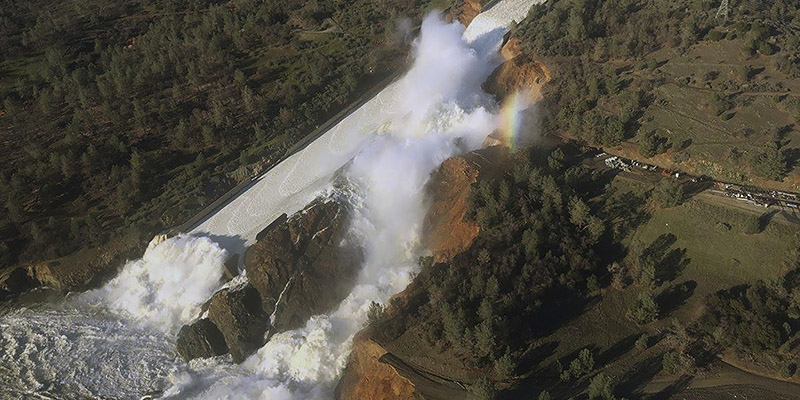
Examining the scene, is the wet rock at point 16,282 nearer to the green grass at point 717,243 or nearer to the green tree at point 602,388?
the green tree at point 602,388

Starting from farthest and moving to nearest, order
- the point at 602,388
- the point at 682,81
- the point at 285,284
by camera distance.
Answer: the point at 682,81 → the point at 285,284 → the point at 602,388

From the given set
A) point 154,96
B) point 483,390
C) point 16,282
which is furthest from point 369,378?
point 154,96

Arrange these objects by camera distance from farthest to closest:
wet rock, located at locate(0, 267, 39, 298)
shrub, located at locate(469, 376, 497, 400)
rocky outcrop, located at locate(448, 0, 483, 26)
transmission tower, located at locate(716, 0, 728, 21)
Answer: rocky outcrop, located at locate(448, 0, 483, 26)
transmission tower, located at locate(716, 0, 728, 21)
wet rock, located at locate(0, 267, 39, 298)
shrub, located at locate(469, 376, 497, 400)

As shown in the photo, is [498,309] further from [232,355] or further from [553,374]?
[232,355]

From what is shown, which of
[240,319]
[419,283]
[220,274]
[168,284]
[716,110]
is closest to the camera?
[419,283]

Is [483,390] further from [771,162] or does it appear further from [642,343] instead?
[771,162]

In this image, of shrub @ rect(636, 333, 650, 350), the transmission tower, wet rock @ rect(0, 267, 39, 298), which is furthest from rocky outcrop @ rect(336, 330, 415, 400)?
the transmission tower

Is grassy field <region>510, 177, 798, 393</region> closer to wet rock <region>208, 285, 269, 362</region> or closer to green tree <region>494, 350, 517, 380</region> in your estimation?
green tree <region>494, 350, 517, 380</region>
